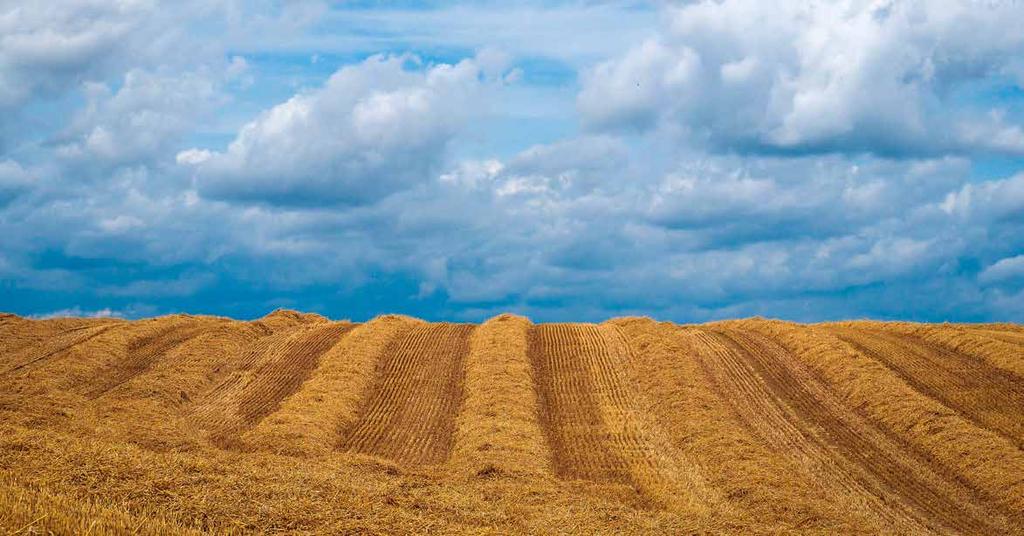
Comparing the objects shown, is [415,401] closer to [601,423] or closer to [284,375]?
[284,375]

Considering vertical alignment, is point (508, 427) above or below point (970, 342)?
below

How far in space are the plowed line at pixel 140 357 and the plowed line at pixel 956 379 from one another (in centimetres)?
3257

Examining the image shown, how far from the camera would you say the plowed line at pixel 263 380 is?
30.9 m

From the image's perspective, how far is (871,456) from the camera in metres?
28.5

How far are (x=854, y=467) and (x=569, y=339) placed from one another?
60.8 ft

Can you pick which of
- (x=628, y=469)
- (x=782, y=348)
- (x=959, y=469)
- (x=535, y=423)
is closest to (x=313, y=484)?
(x=628, y=469)

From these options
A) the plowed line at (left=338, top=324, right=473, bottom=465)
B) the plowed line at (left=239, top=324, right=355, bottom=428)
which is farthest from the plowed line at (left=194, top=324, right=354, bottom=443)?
the plowed line at (left=338, top=324, right=473, bottom=465)

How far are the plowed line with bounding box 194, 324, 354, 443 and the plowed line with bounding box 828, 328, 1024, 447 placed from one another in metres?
25.7

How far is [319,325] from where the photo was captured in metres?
47.6

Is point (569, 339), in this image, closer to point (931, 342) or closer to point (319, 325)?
point (319, 325)

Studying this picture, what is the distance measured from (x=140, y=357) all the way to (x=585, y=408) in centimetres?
2094

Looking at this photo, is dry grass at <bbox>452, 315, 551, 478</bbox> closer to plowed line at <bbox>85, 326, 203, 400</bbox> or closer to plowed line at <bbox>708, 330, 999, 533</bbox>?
plowed line at <bbox>708, 330, 999, 533</bbox>

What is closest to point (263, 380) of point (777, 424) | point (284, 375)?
point (284, 375)

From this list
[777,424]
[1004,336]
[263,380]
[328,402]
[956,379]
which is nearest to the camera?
[777,424]
